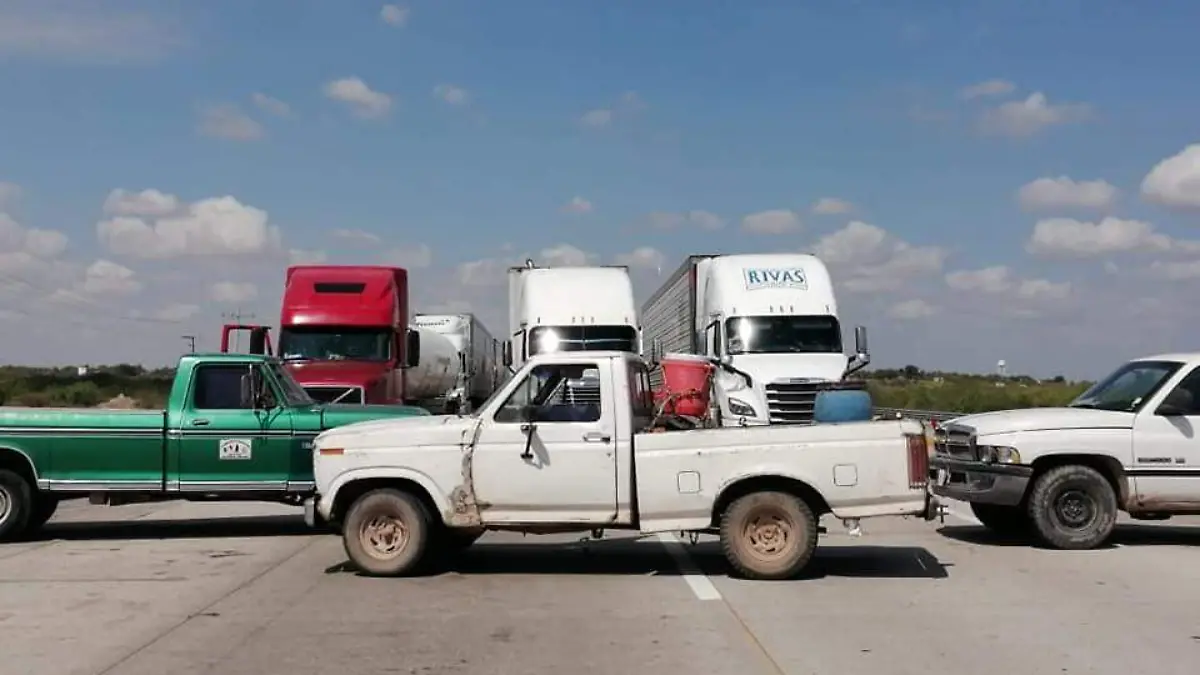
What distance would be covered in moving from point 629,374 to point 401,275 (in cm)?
1356

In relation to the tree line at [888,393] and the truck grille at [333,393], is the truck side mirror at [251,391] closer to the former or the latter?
the truck grille at [333,393]

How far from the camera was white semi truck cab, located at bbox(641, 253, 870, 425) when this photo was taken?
74.0ft

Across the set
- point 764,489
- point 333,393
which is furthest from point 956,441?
point 333,393

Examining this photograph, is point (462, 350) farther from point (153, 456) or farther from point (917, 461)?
point (917, 461)

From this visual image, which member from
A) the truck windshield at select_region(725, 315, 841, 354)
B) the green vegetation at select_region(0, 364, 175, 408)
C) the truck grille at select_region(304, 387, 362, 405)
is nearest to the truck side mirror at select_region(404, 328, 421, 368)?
the truck grille at select_region(304, 387, 362, 405)

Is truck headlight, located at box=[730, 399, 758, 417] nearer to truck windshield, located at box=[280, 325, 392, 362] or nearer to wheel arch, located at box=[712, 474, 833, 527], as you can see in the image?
truck windshield, located at box=[280, 325, 392, 362]

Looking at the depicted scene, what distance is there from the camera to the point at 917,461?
35.1ft

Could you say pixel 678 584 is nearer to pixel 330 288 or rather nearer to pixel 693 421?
pixel 693 421

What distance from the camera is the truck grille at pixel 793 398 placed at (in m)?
22.5

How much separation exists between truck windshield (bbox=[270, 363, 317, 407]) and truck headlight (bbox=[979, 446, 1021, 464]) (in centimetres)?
754

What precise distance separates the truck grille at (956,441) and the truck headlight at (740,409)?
6.68 meters

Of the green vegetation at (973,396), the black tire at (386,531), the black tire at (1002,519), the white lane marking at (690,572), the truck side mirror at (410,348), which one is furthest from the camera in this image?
the green vegetation at (973,396)

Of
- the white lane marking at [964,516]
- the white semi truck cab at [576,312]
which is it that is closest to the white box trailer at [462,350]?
the white semi truck cab at [576,312]

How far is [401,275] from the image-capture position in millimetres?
23969
